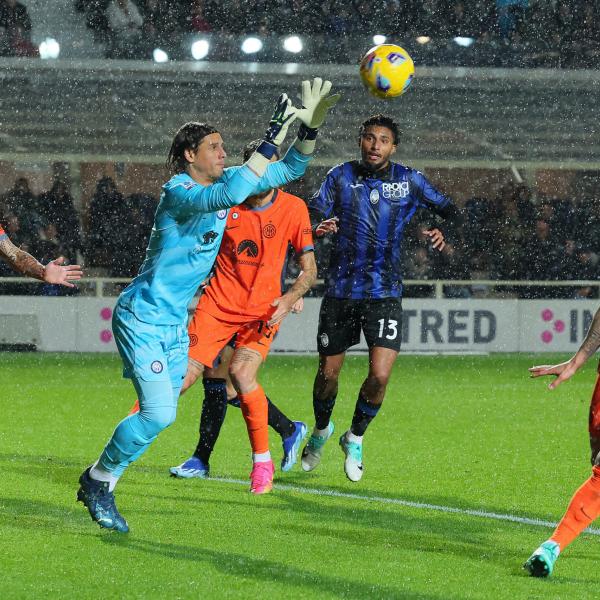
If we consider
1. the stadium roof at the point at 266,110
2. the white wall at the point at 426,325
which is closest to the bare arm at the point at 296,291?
the white wall at the point at 426,325

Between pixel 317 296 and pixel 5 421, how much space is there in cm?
863

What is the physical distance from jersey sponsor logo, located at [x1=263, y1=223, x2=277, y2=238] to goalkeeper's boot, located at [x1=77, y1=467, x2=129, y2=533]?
2.04m

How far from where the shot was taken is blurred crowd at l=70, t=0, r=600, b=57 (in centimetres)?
2278

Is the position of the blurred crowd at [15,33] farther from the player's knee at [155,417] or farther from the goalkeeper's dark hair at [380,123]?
the player's knee at [155,417]

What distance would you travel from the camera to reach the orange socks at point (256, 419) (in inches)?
276

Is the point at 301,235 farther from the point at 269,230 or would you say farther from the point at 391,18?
the point at 391,18

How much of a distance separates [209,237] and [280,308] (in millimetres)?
1098

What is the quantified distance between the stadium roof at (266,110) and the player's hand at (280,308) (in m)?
14.9

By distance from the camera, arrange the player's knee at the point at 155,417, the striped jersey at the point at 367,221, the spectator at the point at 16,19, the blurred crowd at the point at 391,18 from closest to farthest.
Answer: the player's knee at the point at 155,417, the striped jersey at the point at 367,221, the spectator at the point at 16,19, the blurred crowd at the point at 391,18

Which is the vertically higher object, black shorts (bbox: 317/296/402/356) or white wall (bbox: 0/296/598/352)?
black shorts (bbox: 317/296/402/356)

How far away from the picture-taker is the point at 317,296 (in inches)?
718

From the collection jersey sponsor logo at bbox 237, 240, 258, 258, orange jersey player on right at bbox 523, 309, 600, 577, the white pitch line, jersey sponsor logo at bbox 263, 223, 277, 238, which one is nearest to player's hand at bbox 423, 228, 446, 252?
jersey sponsor logo at bbox 263, 223, 277, 238

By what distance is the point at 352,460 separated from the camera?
7.43 meters

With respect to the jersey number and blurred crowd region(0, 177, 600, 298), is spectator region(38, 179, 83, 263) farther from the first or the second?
the jersey number
